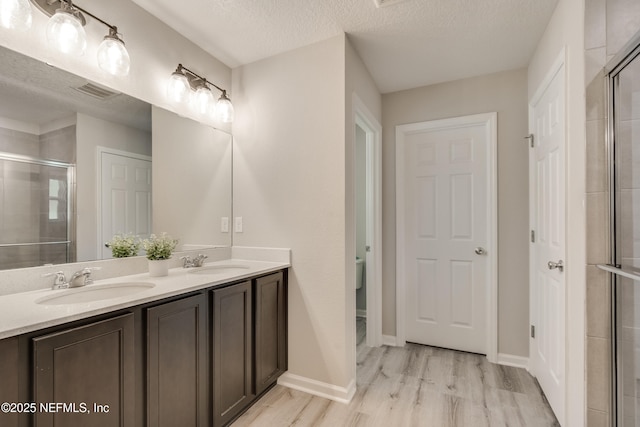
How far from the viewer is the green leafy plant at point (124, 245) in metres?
1.65

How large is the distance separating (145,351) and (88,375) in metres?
0.21

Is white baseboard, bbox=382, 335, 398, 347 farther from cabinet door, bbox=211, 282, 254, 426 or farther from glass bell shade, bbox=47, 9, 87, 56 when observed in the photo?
glass bell shade, bbox=47, 9, 87, 56

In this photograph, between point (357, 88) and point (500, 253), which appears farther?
point (500, 253)

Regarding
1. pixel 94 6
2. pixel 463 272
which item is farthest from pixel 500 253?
pixel 94 6

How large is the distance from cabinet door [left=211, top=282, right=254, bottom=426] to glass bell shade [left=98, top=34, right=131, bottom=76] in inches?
50.1

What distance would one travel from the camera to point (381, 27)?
1.94 m

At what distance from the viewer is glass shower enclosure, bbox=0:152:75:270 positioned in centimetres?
127

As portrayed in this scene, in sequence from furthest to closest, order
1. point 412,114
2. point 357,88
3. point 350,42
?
point 412,114 < point 357,88 < point 350,42

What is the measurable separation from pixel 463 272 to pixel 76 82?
3026mm

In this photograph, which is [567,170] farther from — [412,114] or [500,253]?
[412,114]

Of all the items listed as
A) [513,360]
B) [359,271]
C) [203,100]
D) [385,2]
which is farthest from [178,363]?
[513,360]

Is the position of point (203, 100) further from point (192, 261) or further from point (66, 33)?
point (192, 261)

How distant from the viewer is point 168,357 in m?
1.34

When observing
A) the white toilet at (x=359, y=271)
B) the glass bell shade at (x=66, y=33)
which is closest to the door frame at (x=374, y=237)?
the white toilet at (x=359, y=271)
